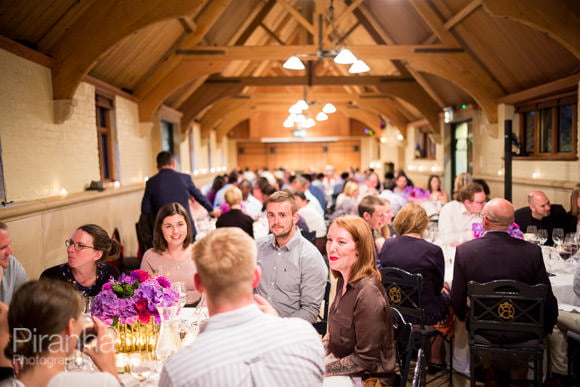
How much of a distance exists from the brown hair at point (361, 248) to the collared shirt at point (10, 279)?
210 centimetres

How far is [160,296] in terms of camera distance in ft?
6.84

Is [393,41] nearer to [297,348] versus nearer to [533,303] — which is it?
[533,303]

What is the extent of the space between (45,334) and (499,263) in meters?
2.82

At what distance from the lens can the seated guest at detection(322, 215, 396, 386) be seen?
83.3 inches

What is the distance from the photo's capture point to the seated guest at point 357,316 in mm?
2115

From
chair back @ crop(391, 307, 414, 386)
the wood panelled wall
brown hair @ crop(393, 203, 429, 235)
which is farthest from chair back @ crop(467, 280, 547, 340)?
the wood panelled wall

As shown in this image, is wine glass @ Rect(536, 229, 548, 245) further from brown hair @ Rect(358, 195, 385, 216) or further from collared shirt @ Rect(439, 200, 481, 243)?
brown hair @ Rect(358, 195, 385, 216)

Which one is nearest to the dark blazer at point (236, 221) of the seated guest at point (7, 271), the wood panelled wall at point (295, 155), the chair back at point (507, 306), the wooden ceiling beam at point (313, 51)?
the seated guest at point (7, 271)

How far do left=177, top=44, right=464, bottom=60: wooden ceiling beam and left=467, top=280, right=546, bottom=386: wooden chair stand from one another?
6.21 metres

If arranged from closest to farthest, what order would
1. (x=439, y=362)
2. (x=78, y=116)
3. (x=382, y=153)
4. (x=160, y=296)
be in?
(x=160, y=296) → (x=439, y=362) → (x=78, y=116) → (x=382, y=153)

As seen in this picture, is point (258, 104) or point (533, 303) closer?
point (533, 303)

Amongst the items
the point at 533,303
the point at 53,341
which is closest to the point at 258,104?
the point at 533,303

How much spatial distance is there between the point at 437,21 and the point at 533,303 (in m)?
6.55

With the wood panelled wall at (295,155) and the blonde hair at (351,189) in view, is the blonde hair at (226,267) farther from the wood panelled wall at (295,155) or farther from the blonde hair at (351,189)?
the wood panelled wall at (295,155)
